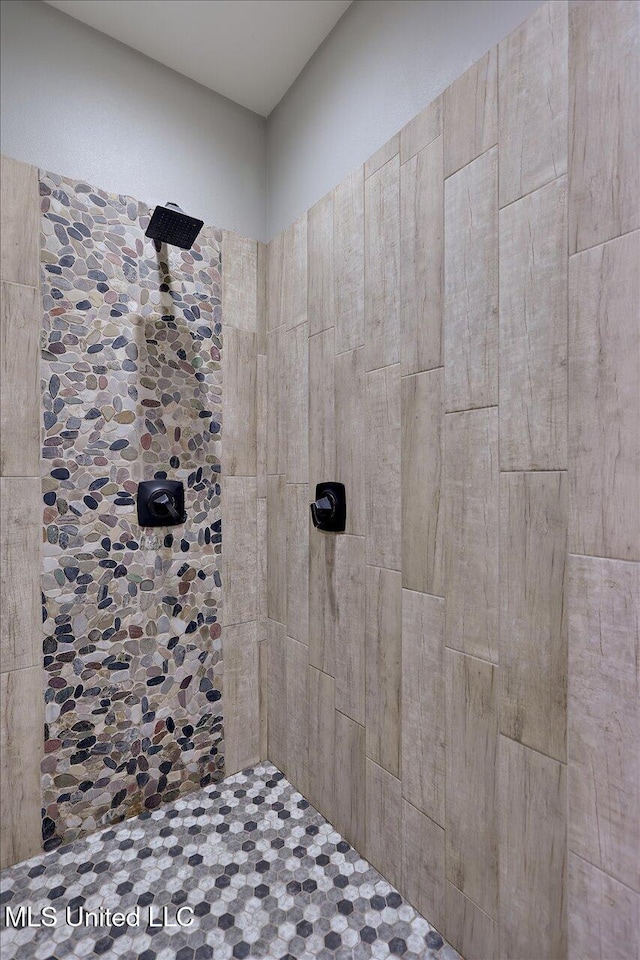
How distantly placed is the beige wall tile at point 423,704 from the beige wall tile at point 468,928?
5.3 inches

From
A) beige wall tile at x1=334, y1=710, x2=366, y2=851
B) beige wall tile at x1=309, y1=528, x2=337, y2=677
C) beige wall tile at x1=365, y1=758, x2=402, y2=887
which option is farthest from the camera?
beige wall tile at x1=309, y1=528, x2=337, y2=677

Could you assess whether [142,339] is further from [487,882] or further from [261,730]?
[487,882]

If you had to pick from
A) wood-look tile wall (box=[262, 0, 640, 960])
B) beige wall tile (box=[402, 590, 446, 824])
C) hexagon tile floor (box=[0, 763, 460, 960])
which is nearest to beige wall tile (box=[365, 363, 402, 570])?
wood-look tile wall (box=[262, 0, 640, 960])

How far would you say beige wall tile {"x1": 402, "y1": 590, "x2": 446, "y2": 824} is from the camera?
103cm

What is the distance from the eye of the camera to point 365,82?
48.5 inches

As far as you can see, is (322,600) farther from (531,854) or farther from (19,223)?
(19,223)

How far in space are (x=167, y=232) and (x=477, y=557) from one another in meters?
1.13

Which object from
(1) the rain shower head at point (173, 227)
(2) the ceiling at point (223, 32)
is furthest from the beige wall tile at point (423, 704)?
(2) the ceiling at point (223, 32)

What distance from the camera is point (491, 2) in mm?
924

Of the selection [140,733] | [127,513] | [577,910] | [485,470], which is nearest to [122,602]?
[127,513]

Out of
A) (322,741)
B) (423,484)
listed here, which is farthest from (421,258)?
(322,741)

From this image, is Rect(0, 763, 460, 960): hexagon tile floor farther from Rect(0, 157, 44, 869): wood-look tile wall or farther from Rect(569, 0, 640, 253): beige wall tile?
Rect(569, 0, 640, 253): beige wall tile

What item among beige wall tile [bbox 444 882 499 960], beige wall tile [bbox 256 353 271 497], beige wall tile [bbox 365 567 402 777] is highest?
beige wall tile [bbox 256 353 271 497]

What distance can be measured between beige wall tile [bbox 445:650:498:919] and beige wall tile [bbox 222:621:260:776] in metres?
0.79
